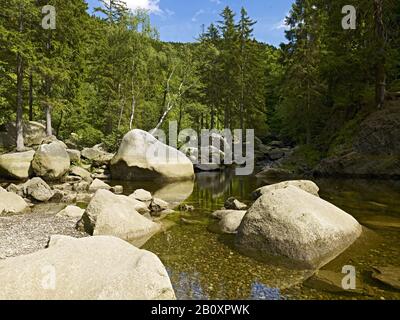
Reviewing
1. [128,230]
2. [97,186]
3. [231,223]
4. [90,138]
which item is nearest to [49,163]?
[97,186]

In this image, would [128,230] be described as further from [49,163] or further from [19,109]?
[19,109]

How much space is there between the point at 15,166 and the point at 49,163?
1.89 metres

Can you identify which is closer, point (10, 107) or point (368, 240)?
point (368, 240)

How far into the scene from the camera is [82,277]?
203 inches

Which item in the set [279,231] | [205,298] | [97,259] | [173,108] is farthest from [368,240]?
[173,108]

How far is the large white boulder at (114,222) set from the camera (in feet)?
32.0

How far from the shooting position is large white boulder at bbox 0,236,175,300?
488 cm

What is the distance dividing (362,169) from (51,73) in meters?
22.3

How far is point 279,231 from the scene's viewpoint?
8312 mm

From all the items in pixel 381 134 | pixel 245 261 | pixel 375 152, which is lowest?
pixel 245 261

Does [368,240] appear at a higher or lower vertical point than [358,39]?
lower

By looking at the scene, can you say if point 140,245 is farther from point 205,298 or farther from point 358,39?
point 358,39

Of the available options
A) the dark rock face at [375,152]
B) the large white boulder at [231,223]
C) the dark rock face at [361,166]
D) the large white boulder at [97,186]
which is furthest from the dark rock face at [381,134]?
the large white boulder at [97,186]

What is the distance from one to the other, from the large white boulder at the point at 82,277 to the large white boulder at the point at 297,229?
142 inches
